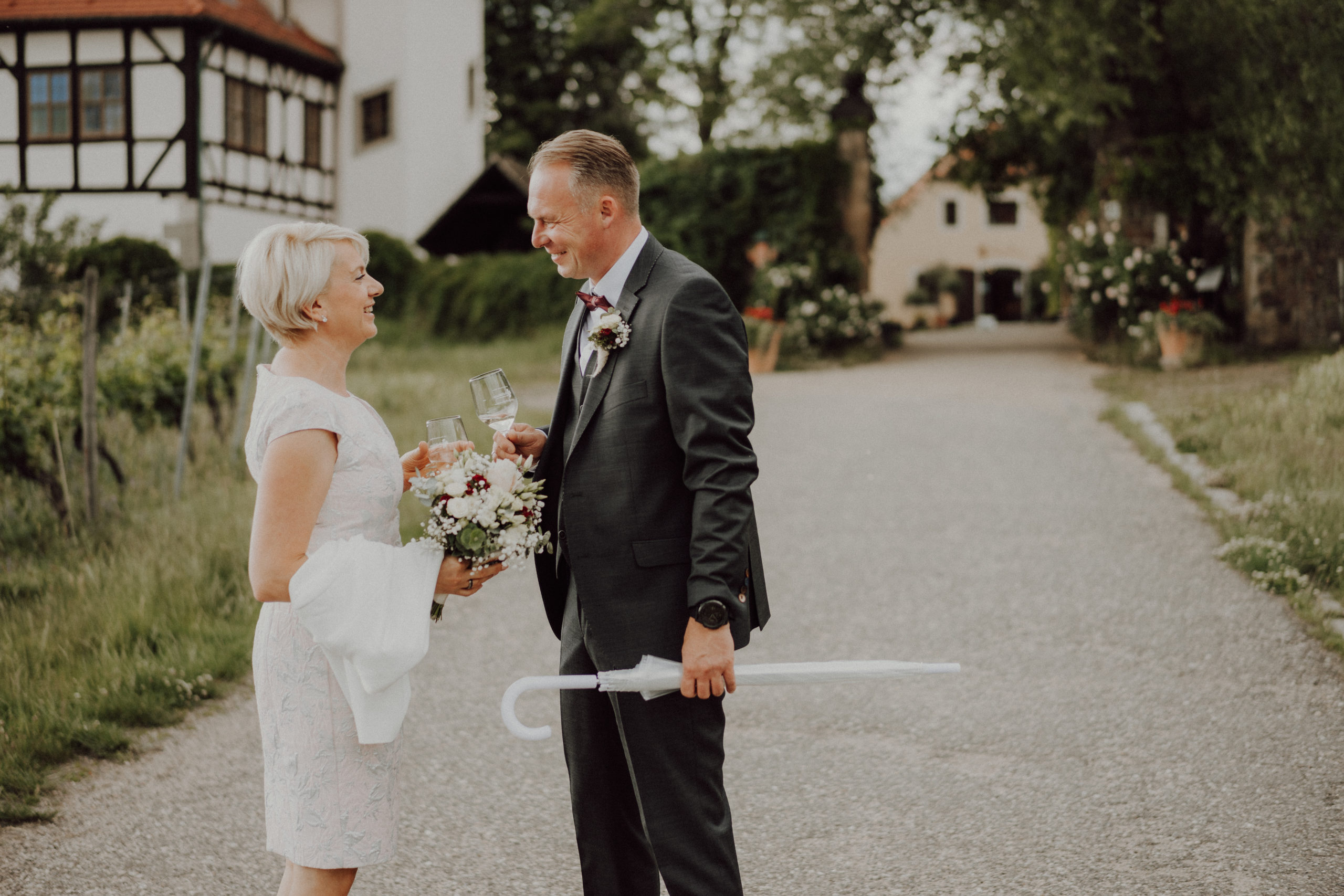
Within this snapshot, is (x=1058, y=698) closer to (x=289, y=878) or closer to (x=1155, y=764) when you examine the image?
(x=1155, y=764)

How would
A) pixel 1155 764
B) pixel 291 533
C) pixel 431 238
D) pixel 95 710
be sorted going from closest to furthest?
1. pixel 291 533
2. pixel 1155 764
3. pixel 95 710
4. pixel 431 238

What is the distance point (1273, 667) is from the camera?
5266 millimetres

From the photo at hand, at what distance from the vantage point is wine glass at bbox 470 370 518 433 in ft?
9.93

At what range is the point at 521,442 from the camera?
120 inches

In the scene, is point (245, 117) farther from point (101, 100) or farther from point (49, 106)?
point (49, 106)

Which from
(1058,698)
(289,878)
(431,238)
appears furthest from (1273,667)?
(431,238)

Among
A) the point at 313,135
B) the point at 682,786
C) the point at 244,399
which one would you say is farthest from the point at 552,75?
the point at 682,786

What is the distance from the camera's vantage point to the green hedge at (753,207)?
69.6ft

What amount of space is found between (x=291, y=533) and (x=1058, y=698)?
362 cm

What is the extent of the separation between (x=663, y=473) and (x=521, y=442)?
1.70 ft

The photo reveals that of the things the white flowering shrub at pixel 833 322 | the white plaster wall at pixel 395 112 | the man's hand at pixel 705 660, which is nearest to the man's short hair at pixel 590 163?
the man's hand at pixel 705 660

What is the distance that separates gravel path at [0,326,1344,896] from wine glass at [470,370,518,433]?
→ 1.41 m

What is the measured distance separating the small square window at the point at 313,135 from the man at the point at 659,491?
2480cm

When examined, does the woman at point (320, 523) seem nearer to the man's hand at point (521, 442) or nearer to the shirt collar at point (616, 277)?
the man's hand at point (521, 442)
